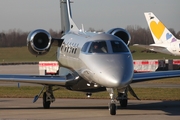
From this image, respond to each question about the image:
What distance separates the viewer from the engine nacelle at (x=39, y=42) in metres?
20.9

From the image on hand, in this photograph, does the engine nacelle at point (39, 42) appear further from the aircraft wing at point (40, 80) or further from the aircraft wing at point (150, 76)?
the aircraft wing at point (150, 76)

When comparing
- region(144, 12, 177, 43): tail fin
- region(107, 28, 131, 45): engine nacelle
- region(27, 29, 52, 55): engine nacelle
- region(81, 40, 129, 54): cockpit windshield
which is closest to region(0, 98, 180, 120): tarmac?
region(81, 40, 129, 54): cockpit windshield

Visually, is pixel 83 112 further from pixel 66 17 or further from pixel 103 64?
pixel 66 17

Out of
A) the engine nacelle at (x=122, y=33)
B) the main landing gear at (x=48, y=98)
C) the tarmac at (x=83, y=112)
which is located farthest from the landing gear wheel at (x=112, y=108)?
the engine nacelle at (x=122, y=33)

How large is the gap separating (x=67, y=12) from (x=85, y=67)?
31.5ft

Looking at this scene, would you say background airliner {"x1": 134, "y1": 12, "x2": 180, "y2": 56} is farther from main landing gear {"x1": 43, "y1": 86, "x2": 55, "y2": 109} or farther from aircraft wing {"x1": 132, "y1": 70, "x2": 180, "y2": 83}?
aircraft wing {"x1": 132, "y1": 70, "x2": 180, "y2": 83}

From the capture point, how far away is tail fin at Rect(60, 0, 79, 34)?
24234 mm

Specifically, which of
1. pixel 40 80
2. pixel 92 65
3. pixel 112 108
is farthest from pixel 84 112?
pixel 92 65

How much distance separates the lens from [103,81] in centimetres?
1441

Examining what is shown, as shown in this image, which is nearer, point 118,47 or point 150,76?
point 118,47

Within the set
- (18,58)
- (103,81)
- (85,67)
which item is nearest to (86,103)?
(85,67)

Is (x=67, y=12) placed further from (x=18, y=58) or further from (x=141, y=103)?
(x=18, y=58)

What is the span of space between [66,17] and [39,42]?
169 inches

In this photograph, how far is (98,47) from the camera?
15.9 metres
